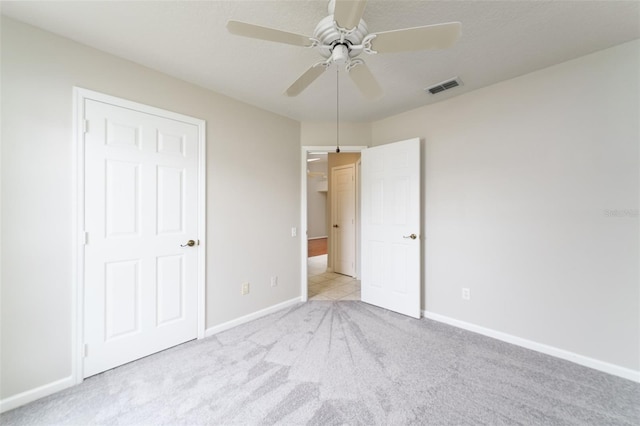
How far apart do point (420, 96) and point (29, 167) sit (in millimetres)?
3332

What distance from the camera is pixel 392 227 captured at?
3.07 m

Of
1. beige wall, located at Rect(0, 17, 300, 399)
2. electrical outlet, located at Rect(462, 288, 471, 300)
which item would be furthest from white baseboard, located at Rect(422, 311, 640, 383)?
beige wall, located at Rect(0, 17, 300, 399)

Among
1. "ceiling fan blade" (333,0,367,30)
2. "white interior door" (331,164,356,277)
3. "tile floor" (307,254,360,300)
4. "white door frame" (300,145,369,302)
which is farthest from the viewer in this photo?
"white interior door" (331,164,356,277)

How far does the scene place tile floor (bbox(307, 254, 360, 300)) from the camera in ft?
11.8

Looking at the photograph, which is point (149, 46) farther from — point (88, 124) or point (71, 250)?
point (71, 250)

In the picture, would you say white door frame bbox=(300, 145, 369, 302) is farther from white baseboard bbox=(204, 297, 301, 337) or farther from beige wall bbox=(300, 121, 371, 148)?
white baseboard bbox=(204, 297, 301, 337)

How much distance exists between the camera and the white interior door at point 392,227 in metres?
2.86

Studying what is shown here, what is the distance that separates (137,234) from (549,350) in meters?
3.65

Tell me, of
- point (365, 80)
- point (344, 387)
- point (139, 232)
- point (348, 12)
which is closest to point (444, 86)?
point (365, 80)

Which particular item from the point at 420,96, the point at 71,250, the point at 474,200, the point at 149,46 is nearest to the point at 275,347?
the point at 71,250

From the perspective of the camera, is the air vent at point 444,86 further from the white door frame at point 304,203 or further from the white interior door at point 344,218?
the white interior door at point 344,218

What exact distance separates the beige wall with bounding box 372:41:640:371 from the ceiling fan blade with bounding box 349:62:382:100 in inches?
60.1

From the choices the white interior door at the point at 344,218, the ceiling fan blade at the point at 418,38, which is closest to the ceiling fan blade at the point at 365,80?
the ceiling fan blade at the point at 418,38

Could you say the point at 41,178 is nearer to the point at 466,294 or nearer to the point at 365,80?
the point at 365,80
